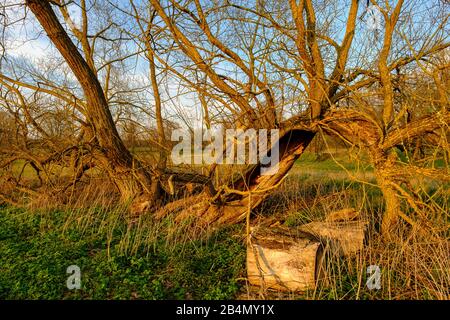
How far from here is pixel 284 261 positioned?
9.98 feet

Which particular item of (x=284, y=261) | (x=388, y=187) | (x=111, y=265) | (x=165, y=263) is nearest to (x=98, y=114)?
(x=111, y=265)

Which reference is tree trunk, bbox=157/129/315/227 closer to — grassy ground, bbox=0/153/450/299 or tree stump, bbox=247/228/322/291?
grassy ground, bbox=0/153/450/299

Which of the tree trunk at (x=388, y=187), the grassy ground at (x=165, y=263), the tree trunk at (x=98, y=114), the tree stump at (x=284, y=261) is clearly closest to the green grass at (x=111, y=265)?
the grassy ground at (x=165, y=263)

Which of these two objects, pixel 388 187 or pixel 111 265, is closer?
pixel 111 265

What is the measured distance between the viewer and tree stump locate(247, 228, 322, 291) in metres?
2.98

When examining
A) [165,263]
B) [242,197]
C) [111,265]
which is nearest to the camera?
[111,265]

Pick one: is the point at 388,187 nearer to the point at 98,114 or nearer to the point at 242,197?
the point at 242,197

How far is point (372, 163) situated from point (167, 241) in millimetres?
2691

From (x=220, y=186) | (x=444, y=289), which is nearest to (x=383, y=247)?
(x=444, y=289)

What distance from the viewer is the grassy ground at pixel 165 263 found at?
9.53ft

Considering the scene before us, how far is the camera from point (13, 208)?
550 cm

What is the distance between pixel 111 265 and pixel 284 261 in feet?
6.17

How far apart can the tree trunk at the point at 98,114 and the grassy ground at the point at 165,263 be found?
30.1 inches

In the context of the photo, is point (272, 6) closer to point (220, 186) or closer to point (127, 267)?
point (220, 186)
